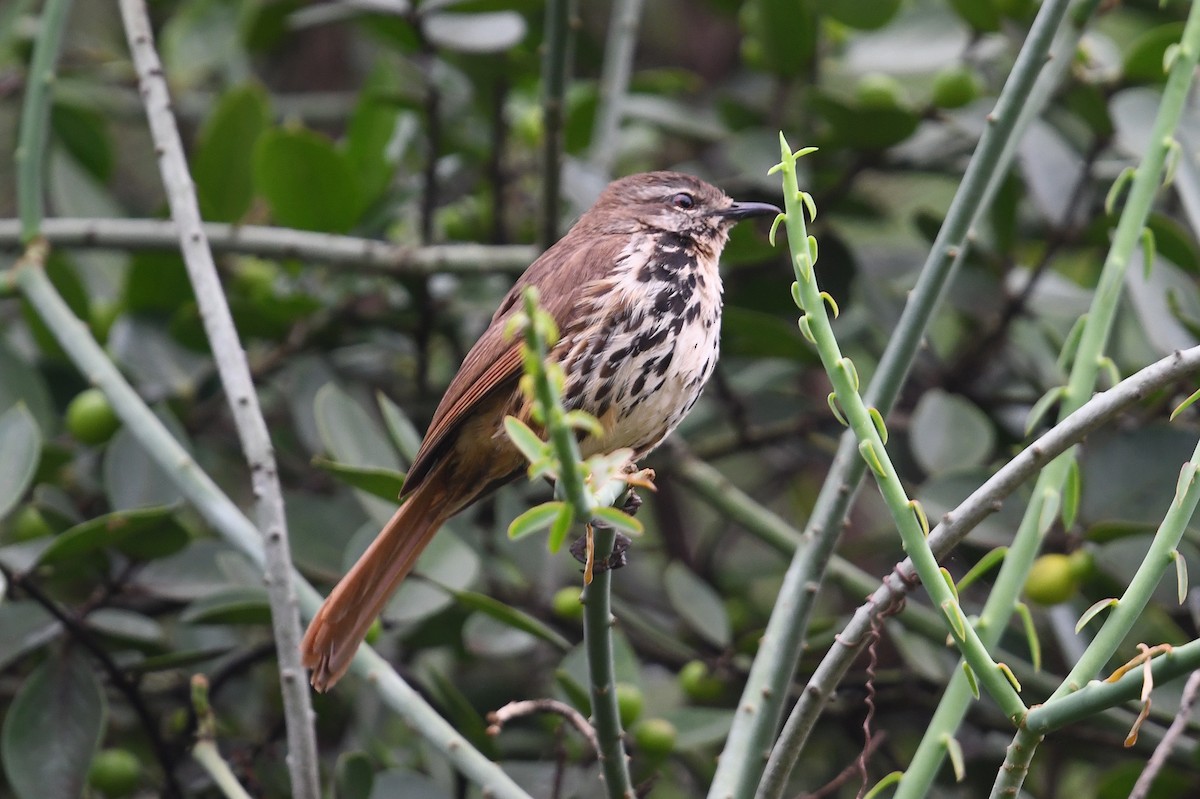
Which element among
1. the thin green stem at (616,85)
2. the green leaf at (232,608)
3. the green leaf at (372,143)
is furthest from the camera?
the green leaf at (372,143)

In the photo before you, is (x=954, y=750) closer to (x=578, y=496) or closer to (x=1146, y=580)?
(x=1146, y=580)

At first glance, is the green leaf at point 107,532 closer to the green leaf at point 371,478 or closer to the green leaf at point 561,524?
the green leaf at point 371,478

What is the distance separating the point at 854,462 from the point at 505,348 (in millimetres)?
1051

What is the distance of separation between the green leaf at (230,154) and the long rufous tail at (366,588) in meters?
1.41

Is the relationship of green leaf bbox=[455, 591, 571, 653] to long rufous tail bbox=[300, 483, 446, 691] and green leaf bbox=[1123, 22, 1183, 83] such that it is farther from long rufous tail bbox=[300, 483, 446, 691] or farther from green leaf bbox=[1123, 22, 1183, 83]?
green leaf bbox=[1123, 22, 1183, 83]

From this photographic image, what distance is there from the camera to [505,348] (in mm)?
3246

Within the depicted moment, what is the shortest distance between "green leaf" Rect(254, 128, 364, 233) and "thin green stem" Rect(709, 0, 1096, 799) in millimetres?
2020

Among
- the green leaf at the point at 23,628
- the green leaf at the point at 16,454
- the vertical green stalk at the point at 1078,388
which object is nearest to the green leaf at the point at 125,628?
the green leaf at the point at 23,628

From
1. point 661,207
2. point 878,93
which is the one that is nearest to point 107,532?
point 661,207

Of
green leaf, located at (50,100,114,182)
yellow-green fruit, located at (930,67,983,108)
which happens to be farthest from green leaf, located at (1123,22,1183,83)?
green leaf, located at (50,100,114,182)

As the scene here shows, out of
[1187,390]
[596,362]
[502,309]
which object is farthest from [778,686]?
[1187,390]

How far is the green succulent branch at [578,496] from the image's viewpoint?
148 cm

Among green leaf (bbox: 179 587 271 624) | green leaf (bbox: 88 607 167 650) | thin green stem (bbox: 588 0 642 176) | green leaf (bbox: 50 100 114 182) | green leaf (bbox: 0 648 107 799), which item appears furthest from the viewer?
green leaf (bbox: 50 100 114 182)

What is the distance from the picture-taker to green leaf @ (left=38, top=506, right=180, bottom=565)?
9.86 feet
